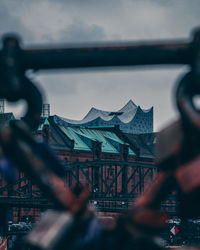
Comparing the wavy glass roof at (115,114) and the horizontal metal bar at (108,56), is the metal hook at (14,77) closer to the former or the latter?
the horizontal metal bar at (108,56)

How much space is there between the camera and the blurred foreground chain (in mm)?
1793

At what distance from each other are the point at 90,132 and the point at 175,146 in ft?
195

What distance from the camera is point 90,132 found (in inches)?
2414

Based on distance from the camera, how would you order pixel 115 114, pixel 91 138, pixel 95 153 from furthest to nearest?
pixel 115 114 → pixel 91 138 → pixel 95 153

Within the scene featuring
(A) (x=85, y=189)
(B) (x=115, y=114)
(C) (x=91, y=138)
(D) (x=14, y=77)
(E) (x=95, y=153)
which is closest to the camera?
(A) (x=85, y=189)

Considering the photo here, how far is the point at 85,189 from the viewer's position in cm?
184

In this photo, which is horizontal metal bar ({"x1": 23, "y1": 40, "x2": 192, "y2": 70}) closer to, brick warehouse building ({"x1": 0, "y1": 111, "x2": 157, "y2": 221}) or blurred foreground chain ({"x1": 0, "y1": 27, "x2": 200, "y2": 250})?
blurred foreground chain ({"x1": 0, "y1": 27, "x2": 200, "y2": 250})

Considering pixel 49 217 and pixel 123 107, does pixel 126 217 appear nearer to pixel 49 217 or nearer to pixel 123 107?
pixel 49 217

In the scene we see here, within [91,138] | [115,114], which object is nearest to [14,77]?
[91,138]

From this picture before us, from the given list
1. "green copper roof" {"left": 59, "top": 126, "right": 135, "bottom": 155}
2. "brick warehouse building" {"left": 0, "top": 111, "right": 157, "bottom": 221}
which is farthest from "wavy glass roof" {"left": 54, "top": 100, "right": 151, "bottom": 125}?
"green copper roof" {"left": 59, "top": 126, "right": 135, "bottom": 155}

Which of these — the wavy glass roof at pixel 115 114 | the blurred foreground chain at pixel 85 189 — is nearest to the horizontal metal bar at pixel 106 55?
the blurred foreground chain at pixel 85 189

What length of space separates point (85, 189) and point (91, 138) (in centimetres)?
5705

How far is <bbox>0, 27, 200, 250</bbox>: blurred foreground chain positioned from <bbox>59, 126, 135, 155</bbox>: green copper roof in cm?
5320

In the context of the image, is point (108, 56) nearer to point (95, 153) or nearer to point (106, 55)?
point (106, 55)
